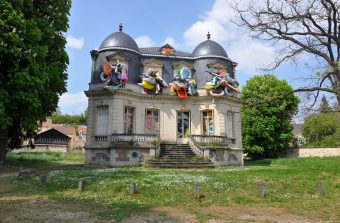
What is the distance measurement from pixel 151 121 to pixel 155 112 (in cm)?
89

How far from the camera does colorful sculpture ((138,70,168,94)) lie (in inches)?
1116

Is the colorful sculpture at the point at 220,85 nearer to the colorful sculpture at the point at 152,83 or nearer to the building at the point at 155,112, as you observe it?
the building at the point at 155,112

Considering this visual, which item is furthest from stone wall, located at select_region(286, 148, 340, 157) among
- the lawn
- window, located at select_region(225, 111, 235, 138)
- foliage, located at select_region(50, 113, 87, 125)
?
foliage, located at select_region(50, 113, 87, 125)

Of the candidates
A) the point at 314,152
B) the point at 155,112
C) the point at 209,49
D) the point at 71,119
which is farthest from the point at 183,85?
the point at 71,119

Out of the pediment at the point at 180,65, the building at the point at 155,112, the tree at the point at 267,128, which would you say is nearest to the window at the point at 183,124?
the building at the point at 155,112

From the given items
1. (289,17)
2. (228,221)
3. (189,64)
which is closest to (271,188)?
(228,221)

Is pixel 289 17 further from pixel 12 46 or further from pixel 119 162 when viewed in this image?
pixel 119 162

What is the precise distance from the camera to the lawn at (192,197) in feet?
32.2

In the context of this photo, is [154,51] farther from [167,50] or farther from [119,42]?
[119,42]

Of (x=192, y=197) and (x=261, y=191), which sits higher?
(x=261, y=191)

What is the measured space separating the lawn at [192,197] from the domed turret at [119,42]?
49.4ft

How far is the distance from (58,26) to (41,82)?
5778 millimetres

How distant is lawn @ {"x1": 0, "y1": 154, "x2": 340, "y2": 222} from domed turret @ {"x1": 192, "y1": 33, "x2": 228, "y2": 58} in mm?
16651

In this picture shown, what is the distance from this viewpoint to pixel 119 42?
1130 inches
